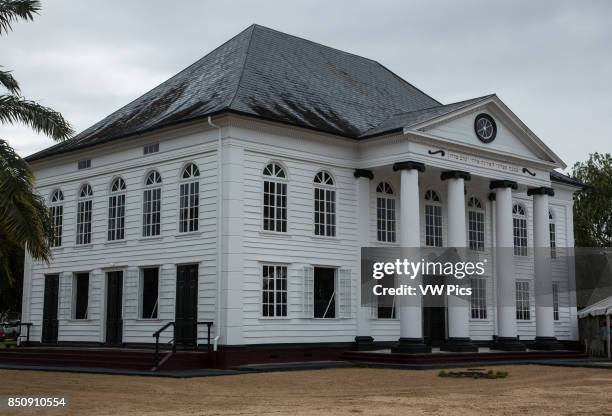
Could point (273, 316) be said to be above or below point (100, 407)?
above

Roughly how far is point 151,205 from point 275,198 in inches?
175

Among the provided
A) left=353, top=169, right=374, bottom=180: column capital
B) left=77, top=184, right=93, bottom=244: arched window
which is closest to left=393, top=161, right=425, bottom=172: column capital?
left=353, top=169, right=374, bottom=180: column capital

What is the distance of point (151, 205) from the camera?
28000mm

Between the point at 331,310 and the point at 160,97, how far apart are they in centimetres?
1038

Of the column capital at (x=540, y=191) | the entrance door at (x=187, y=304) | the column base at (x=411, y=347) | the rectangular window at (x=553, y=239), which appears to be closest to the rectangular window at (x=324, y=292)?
the column base at (x=411, y=347)

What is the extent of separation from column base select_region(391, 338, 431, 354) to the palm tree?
38.8 feet

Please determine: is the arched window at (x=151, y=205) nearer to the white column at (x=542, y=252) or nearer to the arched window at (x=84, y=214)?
the arched window at (x=84, y=214)

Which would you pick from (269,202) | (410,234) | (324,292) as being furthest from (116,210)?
(410,234)

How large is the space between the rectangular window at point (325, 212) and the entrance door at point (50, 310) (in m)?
10.4

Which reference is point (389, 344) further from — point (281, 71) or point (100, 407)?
point (100, 407)

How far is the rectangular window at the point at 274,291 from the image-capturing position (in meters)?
25.8

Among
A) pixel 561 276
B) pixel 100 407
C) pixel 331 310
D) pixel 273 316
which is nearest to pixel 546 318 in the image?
pixel 561 276

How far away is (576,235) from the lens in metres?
52.2

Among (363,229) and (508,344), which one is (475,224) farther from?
(363,229)
